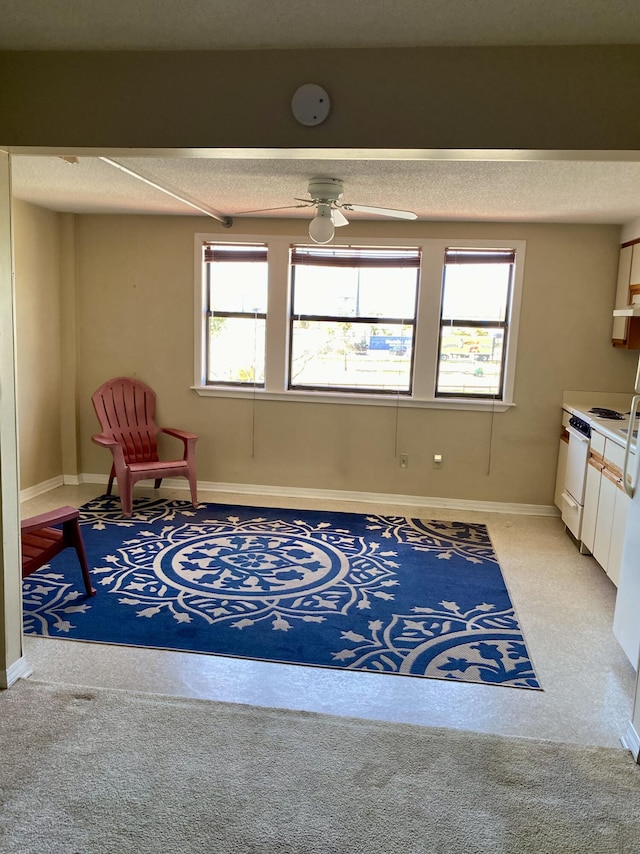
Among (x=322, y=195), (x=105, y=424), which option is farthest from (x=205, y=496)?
(x=322, y=195)

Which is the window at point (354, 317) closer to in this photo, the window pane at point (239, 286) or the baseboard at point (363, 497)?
the window pane at point (239, 286)

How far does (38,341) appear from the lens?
5500mm

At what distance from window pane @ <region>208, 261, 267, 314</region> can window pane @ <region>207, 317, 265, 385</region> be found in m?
0.12

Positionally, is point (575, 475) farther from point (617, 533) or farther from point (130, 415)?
point (130, 415)

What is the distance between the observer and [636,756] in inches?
90.9

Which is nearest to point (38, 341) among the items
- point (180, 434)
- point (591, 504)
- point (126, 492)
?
point (180, 434)

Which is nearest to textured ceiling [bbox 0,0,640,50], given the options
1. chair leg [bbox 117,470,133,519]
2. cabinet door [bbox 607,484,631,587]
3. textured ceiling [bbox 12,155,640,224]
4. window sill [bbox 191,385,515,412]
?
textured ceiling [bbox 12,155,640,224]

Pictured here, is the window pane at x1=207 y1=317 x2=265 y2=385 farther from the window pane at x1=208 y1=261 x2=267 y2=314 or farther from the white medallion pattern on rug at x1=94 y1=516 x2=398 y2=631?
the white medallion pattern on rug at x1=94 y1=516 x2=398 y2=631

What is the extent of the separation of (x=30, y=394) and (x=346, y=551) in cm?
310

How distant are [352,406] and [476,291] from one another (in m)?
1.46

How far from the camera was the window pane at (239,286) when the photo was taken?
5.61 m

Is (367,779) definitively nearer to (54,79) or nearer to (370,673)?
(370,673)

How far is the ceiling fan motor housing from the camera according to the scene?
3.84 meters

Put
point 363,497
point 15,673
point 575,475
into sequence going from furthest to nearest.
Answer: point 363,497 < point 575,475 < point 15,673
